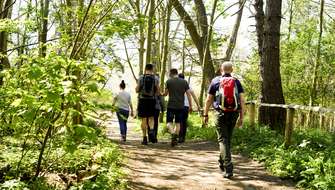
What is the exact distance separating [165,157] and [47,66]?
4.94 m

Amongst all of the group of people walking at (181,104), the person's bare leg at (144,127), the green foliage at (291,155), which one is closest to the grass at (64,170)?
the group of people walking at (181,104)

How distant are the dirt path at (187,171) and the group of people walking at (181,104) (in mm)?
371

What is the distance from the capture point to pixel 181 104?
1135cm

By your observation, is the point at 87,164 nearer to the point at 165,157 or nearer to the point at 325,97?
the point at 165,157

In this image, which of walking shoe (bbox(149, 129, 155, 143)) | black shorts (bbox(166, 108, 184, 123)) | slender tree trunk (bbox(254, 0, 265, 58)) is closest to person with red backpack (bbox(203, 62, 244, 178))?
black shorts (bbox(166, 108, 184, 123))

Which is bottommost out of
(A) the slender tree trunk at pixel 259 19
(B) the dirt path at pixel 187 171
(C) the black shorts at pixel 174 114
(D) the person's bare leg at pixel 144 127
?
(B) the dirt path at pixel 187 171

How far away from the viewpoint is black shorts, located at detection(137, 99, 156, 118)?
1095 centimetres

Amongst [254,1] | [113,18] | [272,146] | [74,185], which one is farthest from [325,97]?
[74,185]

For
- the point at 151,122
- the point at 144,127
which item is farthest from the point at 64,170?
the point at 151,122

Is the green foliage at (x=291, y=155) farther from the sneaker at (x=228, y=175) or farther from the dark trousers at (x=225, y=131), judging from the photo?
the dark trousers at (x=225, y=131)

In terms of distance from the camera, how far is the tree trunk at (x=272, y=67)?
11477 millimetres

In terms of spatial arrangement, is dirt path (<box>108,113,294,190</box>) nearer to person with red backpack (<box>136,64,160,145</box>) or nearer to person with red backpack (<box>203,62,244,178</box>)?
person with red backpack (<box>203,62,244,178</box>)

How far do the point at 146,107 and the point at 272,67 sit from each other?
3518mm

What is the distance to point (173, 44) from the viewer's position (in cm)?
3484
